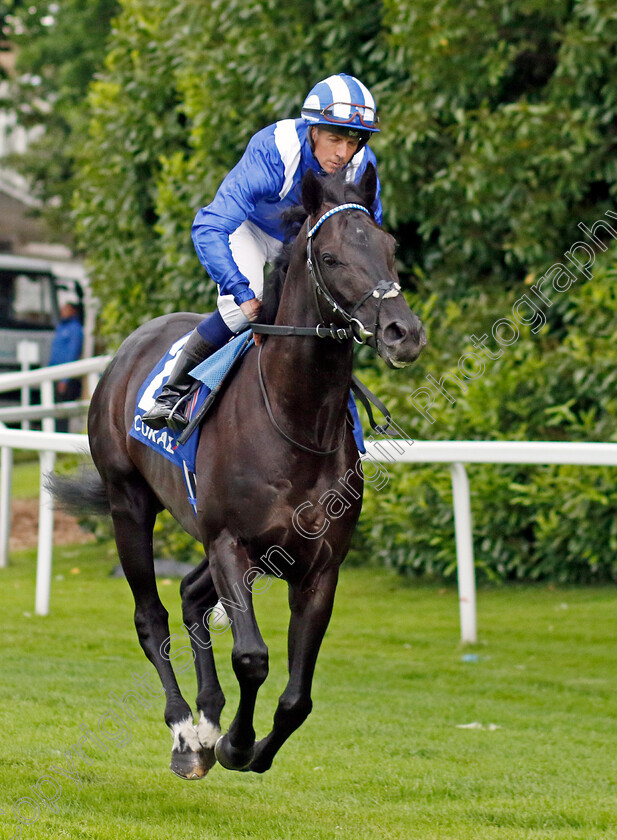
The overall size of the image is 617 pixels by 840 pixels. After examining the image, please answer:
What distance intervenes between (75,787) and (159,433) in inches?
55.2

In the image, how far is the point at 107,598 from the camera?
29.3 ft

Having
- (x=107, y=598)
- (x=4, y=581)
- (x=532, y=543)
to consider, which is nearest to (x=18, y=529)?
(x=4, y=581)

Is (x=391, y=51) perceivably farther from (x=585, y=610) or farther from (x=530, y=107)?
(x=585, y=610)

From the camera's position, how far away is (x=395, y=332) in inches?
138

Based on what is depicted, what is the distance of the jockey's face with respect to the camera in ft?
14.0

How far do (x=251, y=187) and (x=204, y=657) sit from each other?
1866 mm

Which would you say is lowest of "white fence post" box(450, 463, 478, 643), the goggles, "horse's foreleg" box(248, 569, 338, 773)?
"white fence post" box(450, 463, 478, 643)

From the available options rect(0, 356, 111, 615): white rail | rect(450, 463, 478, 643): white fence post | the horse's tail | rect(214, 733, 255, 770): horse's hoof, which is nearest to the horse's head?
rect(214, 733, 255, 770): horse's hoof

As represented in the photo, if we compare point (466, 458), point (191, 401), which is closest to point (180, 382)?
point (191, 401)

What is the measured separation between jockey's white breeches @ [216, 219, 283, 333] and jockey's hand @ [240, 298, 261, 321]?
0.10m

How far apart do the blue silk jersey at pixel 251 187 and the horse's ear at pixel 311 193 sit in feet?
1.02

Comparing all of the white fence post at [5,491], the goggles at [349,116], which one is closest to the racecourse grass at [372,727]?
the white fence post at [5,491]

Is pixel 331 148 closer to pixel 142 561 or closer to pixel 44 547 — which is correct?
pixel 142 561

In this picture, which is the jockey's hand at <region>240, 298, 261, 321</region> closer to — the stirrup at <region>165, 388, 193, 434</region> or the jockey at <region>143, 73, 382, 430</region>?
the jockey at <region>143, 73, 382, 430</region>
